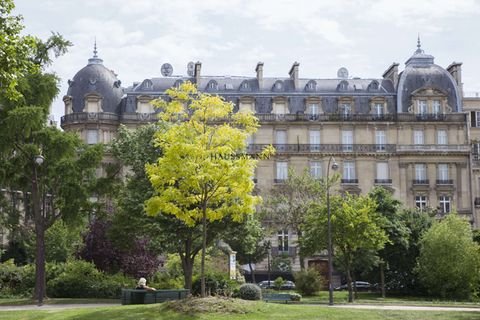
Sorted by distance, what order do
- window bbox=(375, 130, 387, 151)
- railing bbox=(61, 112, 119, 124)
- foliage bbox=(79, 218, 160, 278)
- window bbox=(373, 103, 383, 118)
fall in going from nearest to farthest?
foliage bbox=(79, 218, 160, 278), railing bbox=(61, 112, 119, 124), window bbox=(375, 130, 387, 151), window bbox=(373, 103, 383, 118)

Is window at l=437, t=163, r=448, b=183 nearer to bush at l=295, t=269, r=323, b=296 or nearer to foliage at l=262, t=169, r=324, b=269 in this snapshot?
foliage at l=262, t=169, r=324, b=269

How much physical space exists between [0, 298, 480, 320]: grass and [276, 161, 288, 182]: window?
4231 centimetres

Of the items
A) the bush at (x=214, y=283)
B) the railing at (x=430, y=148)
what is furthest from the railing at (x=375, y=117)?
the bush at (x=214, y=283)

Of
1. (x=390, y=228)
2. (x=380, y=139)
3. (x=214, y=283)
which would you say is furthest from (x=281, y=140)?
(x=214, y=283)

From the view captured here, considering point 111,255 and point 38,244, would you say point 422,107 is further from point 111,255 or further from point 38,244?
point 38,244

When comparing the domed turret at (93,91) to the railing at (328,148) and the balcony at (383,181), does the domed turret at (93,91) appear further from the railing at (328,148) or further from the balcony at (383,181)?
the balcony at (383,181)

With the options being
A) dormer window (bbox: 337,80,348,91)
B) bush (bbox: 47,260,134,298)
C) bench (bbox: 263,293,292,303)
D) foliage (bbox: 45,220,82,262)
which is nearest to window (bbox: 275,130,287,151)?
dormer window (bbox: 337,80,348,91)

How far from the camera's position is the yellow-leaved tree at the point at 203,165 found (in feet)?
86.8

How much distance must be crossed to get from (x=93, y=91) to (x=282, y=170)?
739 inches

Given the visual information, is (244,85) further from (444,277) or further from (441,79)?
(444,277)

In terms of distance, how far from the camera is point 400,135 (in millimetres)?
70938

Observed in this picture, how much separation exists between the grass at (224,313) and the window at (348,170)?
1673 inches

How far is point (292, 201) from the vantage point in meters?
60.4

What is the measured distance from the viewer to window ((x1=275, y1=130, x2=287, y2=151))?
231ft
